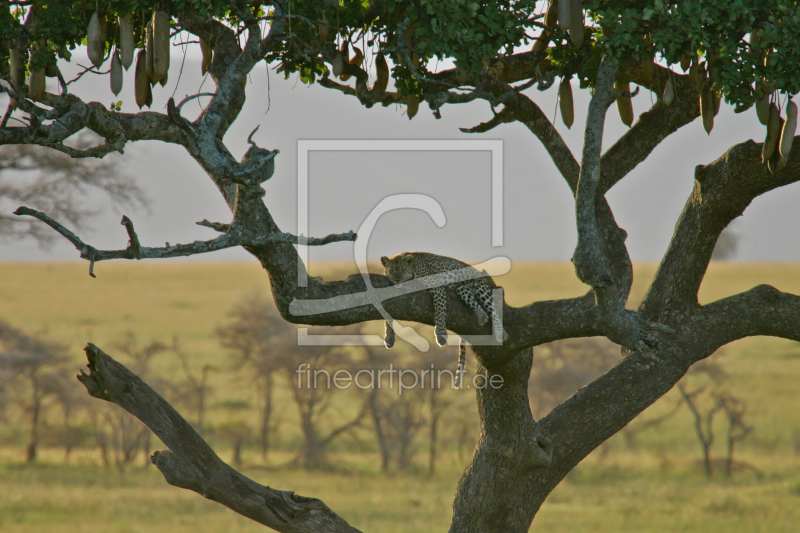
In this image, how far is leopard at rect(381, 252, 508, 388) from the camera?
4.77 meters

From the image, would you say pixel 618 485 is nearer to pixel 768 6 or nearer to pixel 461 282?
pixel 461 282

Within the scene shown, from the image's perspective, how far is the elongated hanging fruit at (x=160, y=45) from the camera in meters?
3.87

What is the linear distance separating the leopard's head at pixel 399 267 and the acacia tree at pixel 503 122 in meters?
0.85

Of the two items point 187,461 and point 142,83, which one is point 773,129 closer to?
point 142,83

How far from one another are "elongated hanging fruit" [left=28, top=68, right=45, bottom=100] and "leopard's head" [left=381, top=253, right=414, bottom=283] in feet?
8.17

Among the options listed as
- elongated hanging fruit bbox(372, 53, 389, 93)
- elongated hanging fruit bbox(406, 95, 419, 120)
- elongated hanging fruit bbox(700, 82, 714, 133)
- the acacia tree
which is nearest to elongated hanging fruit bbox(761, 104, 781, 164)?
the acacia tree

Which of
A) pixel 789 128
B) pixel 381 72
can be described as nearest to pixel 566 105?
pixel 381 72

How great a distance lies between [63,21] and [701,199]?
395 centimetres

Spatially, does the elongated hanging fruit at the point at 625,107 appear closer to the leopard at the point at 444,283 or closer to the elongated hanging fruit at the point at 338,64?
the leopard at the point at 444,283

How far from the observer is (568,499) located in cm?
1388

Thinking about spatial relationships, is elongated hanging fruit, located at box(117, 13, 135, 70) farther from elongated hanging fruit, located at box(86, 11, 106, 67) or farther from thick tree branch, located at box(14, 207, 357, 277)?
thick tree branch, located at box(14, 207, 357, 277)

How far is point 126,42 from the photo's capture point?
3871mm

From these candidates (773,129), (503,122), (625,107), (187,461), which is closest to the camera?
(773,129)

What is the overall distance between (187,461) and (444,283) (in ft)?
6.06
